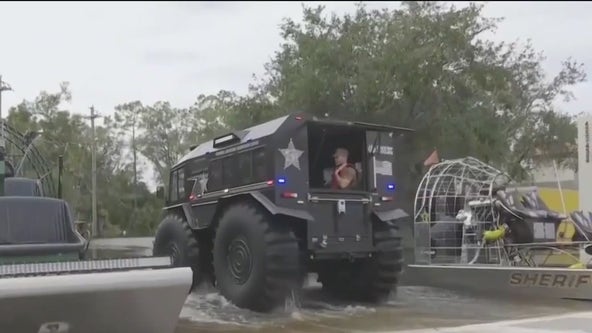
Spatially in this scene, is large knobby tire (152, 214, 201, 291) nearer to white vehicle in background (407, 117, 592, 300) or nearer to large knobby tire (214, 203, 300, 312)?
large knobby tire (214, 203, 300, 312)

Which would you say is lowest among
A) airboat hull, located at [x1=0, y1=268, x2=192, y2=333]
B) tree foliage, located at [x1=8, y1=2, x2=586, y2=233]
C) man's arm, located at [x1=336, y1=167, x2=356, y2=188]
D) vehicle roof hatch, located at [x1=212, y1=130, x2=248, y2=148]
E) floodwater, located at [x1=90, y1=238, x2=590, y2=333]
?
floodwater, located at [x1=90, y1=238, x2=590, y2=333]

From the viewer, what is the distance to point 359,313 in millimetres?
10891

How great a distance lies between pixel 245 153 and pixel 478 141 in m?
11.5

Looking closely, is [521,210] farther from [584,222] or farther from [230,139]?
[230,139]

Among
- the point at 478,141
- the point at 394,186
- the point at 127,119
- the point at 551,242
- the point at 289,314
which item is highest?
the point at 127,119

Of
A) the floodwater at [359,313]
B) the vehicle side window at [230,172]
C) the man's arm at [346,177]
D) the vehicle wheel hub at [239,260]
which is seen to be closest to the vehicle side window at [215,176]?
the vehicle side window at [230,172]

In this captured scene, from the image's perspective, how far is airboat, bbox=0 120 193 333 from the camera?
6.49 meters

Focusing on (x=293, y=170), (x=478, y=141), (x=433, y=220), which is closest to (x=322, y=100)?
(x=478, y=141)

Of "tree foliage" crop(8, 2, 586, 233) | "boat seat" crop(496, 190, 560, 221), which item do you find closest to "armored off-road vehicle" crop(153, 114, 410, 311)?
"boat seat" crop(496, 190, 560, 221)

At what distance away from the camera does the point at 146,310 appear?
23.2 ft

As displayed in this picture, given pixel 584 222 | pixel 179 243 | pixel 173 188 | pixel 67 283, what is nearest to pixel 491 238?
pixel 584 222

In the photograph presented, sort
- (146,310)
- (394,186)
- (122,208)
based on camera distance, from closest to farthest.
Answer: (146,310) → (394,186) → (122,208)

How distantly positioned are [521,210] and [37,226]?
8.72 meters

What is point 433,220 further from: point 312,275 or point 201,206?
point 201,206
